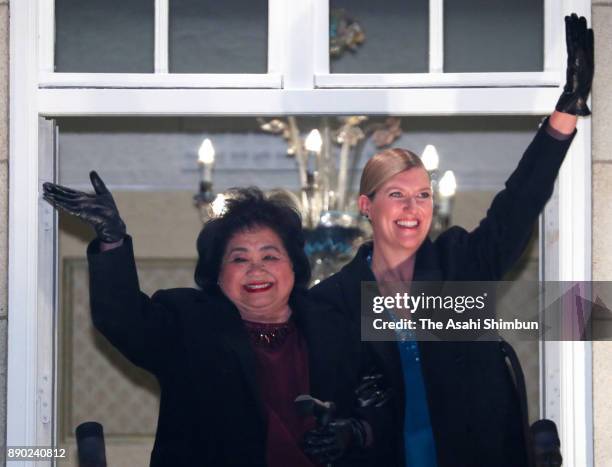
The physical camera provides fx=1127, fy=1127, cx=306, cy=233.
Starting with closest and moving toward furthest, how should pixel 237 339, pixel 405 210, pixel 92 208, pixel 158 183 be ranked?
1. pixel 92 208
2. pixel 237 339
3. pixel 405 210
4. pixel 158 183

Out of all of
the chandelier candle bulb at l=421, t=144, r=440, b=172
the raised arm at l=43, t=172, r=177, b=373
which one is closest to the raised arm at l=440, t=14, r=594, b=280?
the chandelier candle bulb at l=421, t=144, r=440, b=172

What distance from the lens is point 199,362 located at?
11.3ft

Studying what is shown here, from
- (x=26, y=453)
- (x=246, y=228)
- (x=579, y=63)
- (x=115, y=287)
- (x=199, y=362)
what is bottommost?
(x=26, y=453)

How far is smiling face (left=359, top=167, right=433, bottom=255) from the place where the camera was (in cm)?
360

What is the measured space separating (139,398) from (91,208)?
11.3ft

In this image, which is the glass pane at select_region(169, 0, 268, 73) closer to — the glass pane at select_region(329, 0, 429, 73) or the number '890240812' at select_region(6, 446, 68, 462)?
the glass pane at select_region(329, 0, 429, 73)

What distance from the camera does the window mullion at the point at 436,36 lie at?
11.6 ft

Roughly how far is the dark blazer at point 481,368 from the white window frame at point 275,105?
8cm

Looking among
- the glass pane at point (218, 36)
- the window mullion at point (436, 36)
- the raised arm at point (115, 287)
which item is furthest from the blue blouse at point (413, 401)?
the glass pane at point (218, 36)

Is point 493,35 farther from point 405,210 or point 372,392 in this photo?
point 372,392

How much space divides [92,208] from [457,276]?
1.15m

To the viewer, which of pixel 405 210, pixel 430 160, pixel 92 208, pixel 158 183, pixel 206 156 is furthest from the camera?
pixel 158 183

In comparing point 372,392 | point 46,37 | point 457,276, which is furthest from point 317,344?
point 46,37

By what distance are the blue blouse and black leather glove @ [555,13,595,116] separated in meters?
0.86
